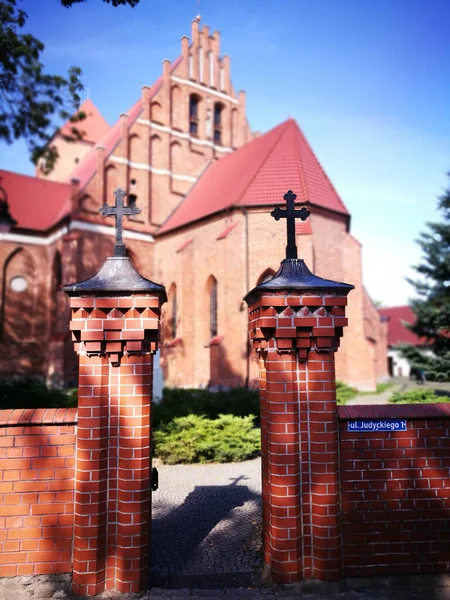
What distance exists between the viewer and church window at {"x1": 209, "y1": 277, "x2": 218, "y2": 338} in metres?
17.6

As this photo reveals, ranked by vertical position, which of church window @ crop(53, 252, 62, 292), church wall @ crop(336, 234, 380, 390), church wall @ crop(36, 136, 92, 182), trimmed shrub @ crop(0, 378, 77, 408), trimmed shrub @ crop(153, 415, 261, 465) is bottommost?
trimmed shrub @ crop(153, 415, 261, 465)

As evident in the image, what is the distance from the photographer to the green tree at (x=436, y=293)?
634 inches

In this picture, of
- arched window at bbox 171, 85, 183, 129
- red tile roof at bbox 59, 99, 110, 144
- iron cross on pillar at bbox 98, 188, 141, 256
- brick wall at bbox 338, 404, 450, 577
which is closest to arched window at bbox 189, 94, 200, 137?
arched window at bbox 171, 85, 183, 129

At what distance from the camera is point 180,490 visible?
21.1 feet

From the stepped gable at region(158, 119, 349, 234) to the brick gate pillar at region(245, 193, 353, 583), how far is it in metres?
12.4

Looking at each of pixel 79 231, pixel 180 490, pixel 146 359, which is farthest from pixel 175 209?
pixel 146 359

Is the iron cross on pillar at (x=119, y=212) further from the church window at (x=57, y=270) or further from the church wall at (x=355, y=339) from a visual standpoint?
the church window at (x=57, y=270)

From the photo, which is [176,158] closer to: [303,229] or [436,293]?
[303,229]

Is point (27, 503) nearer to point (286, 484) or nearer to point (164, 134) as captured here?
point (286, 484)

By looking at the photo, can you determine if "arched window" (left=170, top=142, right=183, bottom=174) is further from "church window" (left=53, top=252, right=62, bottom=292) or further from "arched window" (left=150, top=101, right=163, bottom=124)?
"church window" (left=53, top=252, right=62, bottom=292)

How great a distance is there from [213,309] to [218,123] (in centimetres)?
1192

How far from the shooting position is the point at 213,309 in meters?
17.8

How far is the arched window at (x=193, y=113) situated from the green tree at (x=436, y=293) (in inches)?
507

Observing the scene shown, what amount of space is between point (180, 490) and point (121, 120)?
18331 mm
